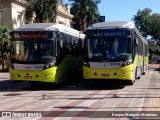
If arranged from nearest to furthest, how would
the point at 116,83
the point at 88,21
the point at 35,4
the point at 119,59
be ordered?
the point at 119,59, the point at 116,83, the point at 35,4, the point at 88,21

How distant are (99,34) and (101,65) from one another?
5.53 feet

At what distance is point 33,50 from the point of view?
2070cm

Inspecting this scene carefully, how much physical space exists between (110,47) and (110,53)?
1.08 feet

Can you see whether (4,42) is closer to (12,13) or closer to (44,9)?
(44,9)

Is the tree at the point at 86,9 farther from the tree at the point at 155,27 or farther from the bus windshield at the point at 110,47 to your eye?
the bus windshield at the point at 110,47

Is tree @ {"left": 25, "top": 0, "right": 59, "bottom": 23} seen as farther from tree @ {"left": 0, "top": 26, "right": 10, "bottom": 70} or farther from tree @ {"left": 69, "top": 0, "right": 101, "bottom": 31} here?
tree @ {"left": 69, "top": 0, "right": 101, "bottom": 31}

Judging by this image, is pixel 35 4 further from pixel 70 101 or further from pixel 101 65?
pixel 70 101

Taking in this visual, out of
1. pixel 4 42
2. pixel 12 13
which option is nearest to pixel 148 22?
pixel 12 13

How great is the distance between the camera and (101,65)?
2080cm

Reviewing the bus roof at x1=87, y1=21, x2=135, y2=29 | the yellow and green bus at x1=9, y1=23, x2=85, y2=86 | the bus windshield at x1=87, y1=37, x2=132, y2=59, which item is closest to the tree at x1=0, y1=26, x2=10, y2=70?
the yellow and green bus at x1=9, y1=23, x2=85, y2=86

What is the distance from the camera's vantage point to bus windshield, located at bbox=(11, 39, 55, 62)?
67.5 ft

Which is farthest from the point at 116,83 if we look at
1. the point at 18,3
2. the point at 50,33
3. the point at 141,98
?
the point at 18,3

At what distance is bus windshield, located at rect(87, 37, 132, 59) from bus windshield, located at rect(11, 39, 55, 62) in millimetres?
2082

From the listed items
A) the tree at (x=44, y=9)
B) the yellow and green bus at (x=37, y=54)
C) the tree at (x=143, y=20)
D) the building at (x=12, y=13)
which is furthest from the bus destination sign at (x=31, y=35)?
the tree at (x=143, y=20)
